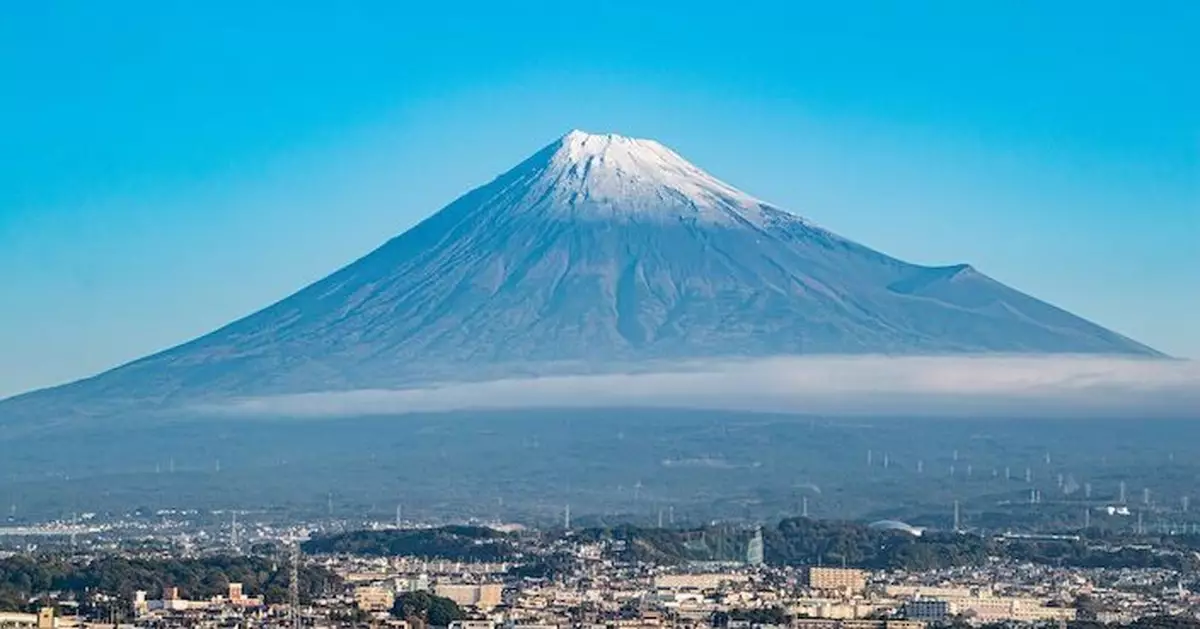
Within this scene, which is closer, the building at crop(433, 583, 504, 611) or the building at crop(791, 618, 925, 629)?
the building at crop(791, 618, 925, 629)

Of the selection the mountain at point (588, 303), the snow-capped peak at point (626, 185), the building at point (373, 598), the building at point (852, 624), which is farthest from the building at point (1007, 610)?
the snow-capped peak at point (626, 185)

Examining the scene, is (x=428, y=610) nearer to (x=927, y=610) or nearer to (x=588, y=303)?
(x=927, y=610)

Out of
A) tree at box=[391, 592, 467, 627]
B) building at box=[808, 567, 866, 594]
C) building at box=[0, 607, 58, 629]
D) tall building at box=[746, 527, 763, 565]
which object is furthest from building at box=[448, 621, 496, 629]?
tall building at box=[746, 527, 763, 565]

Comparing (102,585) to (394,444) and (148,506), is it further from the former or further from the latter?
(394,444)

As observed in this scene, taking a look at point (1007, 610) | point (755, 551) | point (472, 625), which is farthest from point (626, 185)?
point (472, 625)

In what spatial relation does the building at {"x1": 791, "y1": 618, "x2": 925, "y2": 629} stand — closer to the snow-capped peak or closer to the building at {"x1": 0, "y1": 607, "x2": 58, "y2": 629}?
the building at {"x1": 0, "y1": 607, "x2": 58, "y2": 629}
